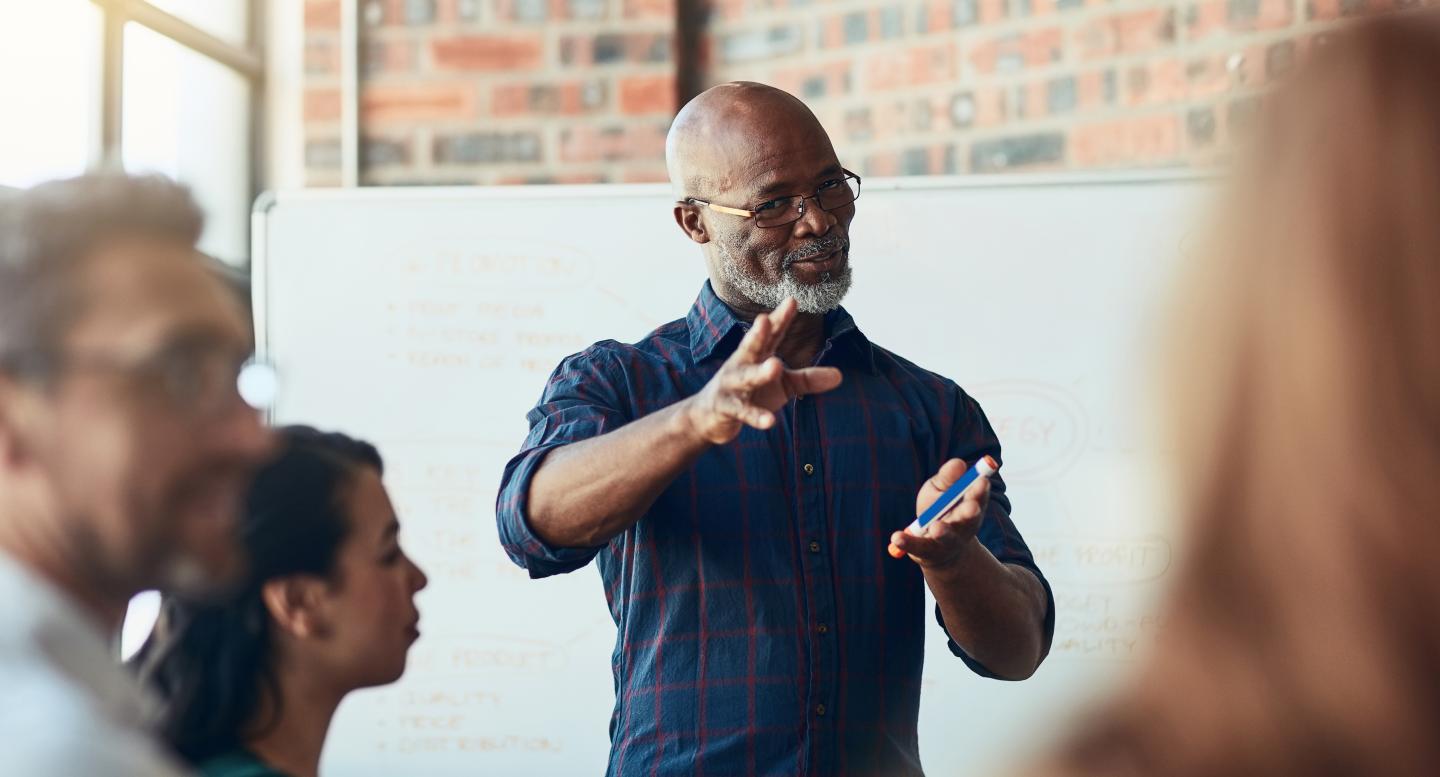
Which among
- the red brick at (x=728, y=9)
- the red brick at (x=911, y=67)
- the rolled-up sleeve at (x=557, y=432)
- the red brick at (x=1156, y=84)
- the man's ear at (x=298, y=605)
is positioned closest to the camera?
the man's ear at (x=298, y=605)

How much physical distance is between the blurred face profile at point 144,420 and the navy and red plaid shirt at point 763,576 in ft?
2.30

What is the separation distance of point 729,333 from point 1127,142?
1421mm

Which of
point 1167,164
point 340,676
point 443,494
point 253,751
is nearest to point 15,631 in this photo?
point 253,751

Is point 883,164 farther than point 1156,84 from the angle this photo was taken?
Yes

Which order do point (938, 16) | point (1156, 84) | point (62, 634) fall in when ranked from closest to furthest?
point (62, 634) → point (1156, 84) → point (938, 16)

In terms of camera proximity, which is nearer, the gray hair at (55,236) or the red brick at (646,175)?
the gray hair at (55,236)

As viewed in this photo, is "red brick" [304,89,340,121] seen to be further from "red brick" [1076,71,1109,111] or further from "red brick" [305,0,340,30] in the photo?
"red brick" [1076,71,1109,111]

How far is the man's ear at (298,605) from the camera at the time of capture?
1.49 metres

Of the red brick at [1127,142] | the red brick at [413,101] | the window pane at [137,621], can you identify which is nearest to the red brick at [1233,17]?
the red brick at [1127,142]

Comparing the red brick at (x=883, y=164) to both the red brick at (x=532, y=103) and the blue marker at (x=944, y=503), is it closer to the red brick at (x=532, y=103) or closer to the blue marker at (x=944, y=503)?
the red brick at (x=532, y=103)

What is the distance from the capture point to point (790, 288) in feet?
6.09

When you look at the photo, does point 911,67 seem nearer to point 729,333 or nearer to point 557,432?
point 729,333

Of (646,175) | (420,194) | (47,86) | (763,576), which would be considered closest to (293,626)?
(763,576)

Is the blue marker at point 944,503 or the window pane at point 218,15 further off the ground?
the window pane at point 218,15
